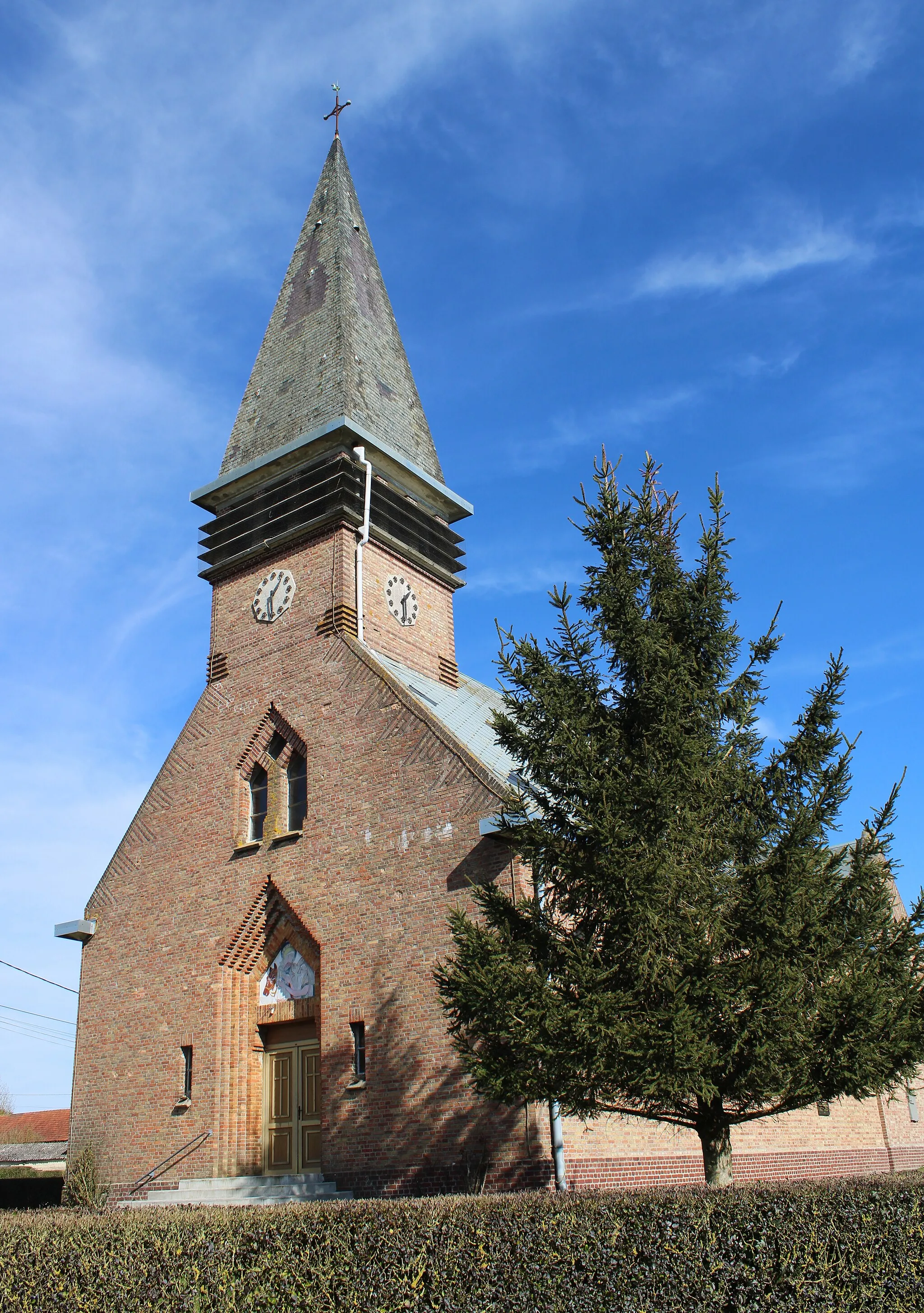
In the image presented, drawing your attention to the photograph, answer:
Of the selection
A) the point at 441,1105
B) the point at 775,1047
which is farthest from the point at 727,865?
the point at 441,1105

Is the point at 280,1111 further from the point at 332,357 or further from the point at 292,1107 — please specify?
the point at 332,357

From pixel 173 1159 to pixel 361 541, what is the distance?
10895 mm

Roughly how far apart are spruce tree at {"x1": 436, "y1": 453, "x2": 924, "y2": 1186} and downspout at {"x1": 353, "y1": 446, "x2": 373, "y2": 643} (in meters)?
8.56

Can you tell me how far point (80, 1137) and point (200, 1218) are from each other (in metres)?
11.5

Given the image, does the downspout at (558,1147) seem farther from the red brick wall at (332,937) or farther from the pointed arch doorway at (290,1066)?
the pointed arch doorway at (290,1066)

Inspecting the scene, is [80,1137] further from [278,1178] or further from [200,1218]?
[200,1218]

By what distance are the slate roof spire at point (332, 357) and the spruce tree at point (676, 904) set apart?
39.8ft

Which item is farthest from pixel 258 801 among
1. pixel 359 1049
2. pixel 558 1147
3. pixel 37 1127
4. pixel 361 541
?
pixel 37 1127

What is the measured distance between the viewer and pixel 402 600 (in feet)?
68.8

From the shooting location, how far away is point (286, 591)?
2027cm

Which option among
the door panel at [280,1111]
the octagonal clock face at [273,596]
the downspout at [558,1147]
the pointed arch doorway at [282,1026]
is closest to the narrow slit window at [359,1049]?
the pointed arch doorway at [282,1026]

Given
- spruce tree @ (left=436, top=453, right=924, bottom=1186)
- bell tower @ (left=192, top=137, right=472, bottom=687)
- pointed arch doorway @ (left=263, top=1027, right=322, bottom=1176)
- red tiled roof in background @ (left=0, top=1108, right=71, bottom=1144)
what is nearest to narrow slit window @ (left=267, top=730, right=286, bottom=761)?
bell tower @ (left=192, top=137, right=472, bottom=687)

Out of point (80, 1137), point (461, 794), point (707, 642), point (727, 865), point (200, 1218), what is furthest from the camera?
point (80, 1137)

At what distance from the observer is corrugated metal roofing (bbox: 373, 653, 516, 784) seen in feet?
58.2
